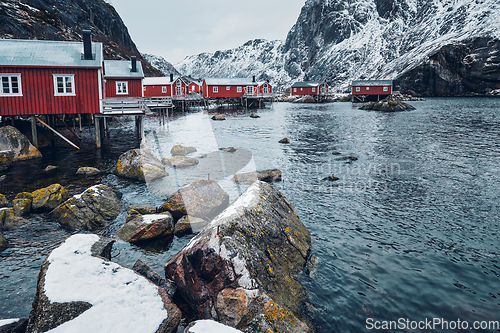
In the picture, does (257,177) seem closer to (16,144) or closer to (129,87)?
(16,144)

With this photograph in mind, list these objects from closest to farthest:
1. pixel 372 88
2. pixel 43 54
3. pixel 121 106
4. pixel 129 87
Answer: pixel 43 54 → pixel 121 106 → pixel 129 87 → pixel 372 88

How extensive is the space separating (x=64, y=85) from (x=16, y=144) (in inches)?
216

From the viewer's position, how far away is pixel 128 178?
57.2ft

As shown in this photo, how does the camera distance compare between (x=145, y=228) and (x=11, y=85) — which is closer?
(x=145, y=228)

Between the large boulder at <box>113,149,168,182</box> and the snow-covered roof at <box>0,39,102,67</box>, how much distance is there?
10.1 meters

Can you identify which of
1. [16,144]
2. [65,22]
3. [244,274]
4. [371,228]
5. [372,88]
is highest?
[65,22]

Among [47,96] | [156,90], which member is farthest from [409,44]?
[47,96]

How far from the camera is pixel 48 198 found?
12.6 meters

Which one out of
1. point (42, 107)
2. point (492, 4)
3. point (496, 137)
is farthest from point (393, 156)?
point (492, 4)

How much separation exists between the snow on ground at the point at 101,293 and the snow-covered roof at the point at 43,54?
823 inches

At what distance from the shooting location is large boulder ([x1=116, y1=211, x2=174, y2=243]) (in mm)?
10078

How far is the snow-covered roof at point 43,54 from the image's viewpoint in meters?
22.2

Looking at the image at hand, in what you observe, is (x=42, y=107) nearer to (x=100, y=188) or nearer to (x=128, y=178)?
(x=128, y=178)

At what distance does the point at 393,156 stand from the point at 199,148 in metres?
15.4
